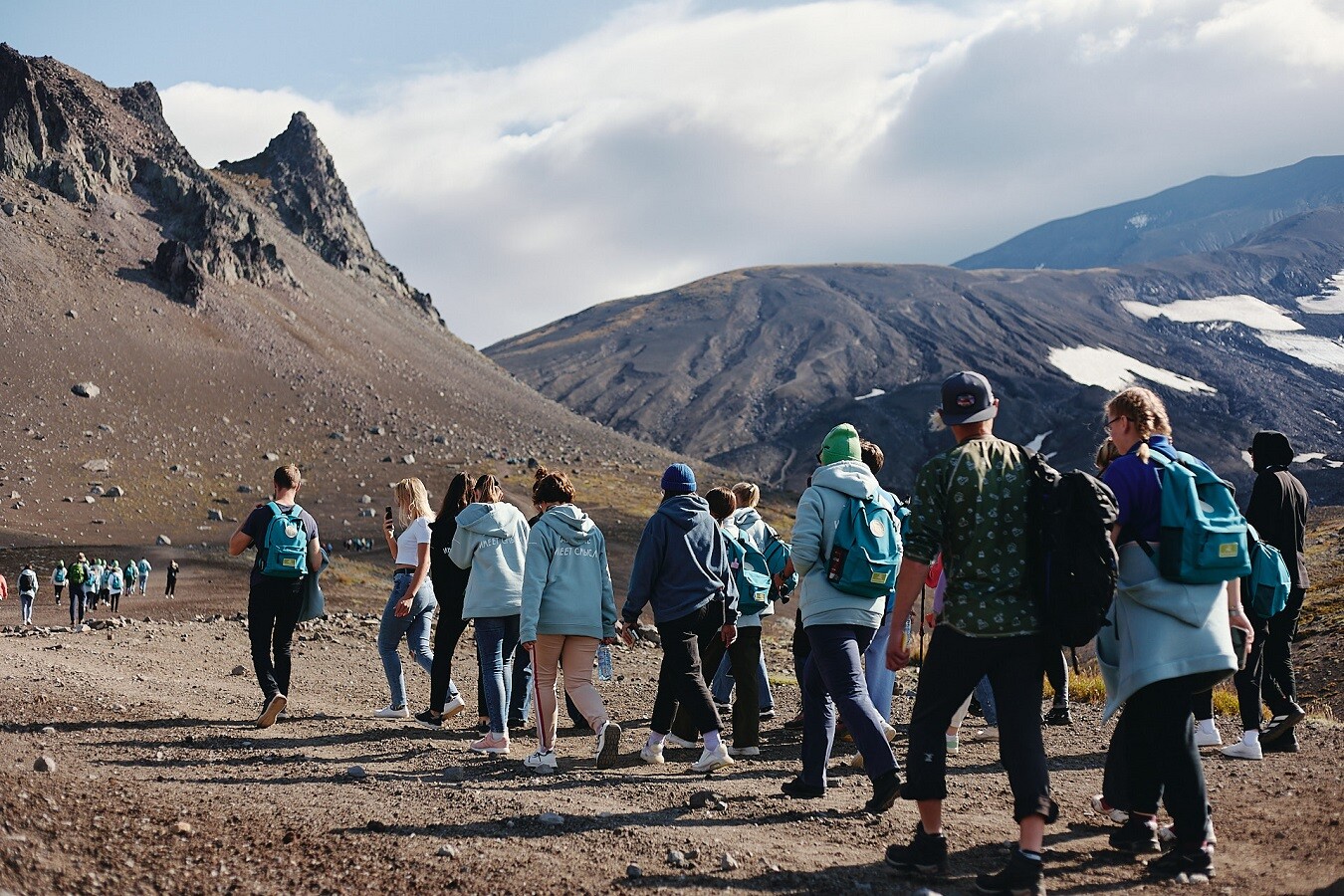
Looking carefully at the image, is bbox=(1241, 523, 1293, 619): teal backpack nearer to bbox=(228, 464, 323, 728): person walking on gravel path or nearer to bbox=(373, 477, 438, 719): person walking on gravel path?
bbox=(373, 477, 438, 719): person walking on gravel path

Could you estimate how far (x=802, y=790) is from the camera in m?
7.21

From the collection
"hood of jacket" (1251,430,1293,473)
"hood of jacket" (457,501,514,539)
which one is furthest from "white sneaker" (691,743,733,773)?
"hood of jacket" (1251,430,1293,473)

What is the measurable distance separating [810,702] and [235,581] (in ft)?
112

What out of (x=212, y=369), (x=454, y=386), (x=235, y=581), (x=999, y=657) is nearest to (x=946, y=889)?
(x=999, y=657)

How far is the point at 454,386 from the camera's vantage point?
297 ft

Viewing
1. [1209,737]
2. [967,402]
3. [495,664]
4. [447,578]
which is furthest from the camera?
[447,578]

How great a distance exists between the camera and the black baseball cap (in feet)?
18.7

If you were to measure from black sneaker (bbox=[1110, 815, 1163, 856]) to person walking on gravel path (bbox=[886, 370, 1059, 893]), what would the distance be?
853 millimetres

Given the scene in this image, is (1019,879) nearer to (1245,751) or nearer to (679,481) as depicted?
(679,481)

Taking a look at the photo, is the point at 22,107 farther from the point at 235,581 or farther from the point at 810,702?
the point at 810,702

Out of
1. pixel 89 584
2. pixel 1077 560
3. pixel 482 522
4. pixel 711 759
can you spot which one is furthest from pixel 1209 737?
pixel 89 584

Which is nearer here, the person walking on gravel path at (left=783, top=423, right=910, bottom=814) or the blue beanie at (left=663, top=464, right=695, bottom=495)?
the person walking on gravel path at (left=783, top=423, right=910, bottom=814)

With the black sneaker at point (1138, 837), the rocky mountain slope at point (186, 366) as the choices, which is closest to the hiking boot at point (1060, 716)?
the black sneaker at point (1138, 837)

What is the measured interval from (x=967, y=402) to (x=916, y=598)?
116 cm
